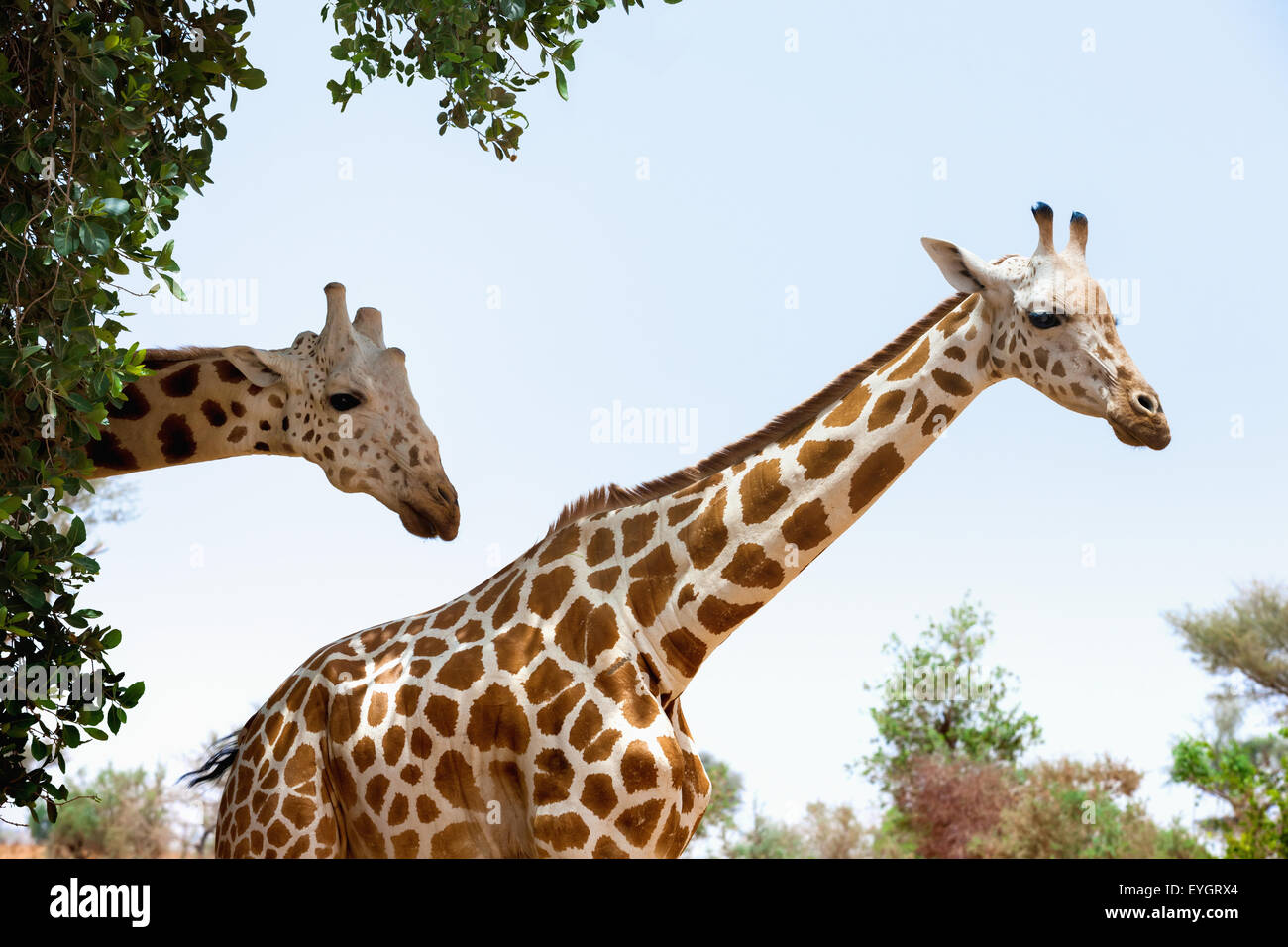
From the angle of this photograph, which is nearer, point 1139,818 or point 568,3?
point 568,3

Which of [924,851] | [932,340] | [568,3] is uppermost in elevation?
[568,3]

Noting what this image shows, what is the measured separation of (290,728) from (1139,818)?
2204 centimetres

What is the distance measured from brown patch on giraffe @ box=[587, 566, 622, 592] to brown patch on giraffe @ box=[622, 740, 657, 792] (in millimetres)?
729

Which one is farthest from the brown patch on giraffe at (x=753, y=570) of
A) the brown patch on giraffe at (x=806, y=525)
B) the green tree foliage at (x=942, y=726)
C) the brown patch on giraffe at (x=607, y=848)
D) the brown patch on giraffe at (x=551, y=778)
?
the green tree foliage at (x=942, y=726)

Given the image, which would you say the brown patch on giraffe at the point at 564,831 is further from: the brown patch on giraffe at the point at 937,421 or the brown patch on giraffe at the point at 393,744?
the brown patch on giraffe at the point at 937,421

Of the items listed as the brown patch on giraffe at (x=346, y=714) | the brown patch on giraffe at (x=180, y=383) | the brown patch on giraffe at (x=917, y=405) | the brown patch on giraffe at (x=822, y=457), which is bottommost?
the brown patch on giraffe at (x=346, y=714)

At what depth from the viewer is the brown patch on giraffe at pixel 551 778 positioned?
200 inches

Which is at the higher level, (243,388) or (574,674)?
(243,388)

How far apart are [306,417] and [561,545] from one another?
154cm

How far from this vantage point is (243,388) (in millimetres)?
6527

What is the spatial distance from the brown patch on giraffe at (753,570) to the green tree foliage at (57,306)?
2555 millimetres

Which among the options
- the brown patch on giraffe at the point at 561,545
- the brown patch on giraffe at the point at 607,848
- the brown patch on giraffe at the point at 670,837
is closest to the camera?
the brown patch on giraffe at the point at 607,848
